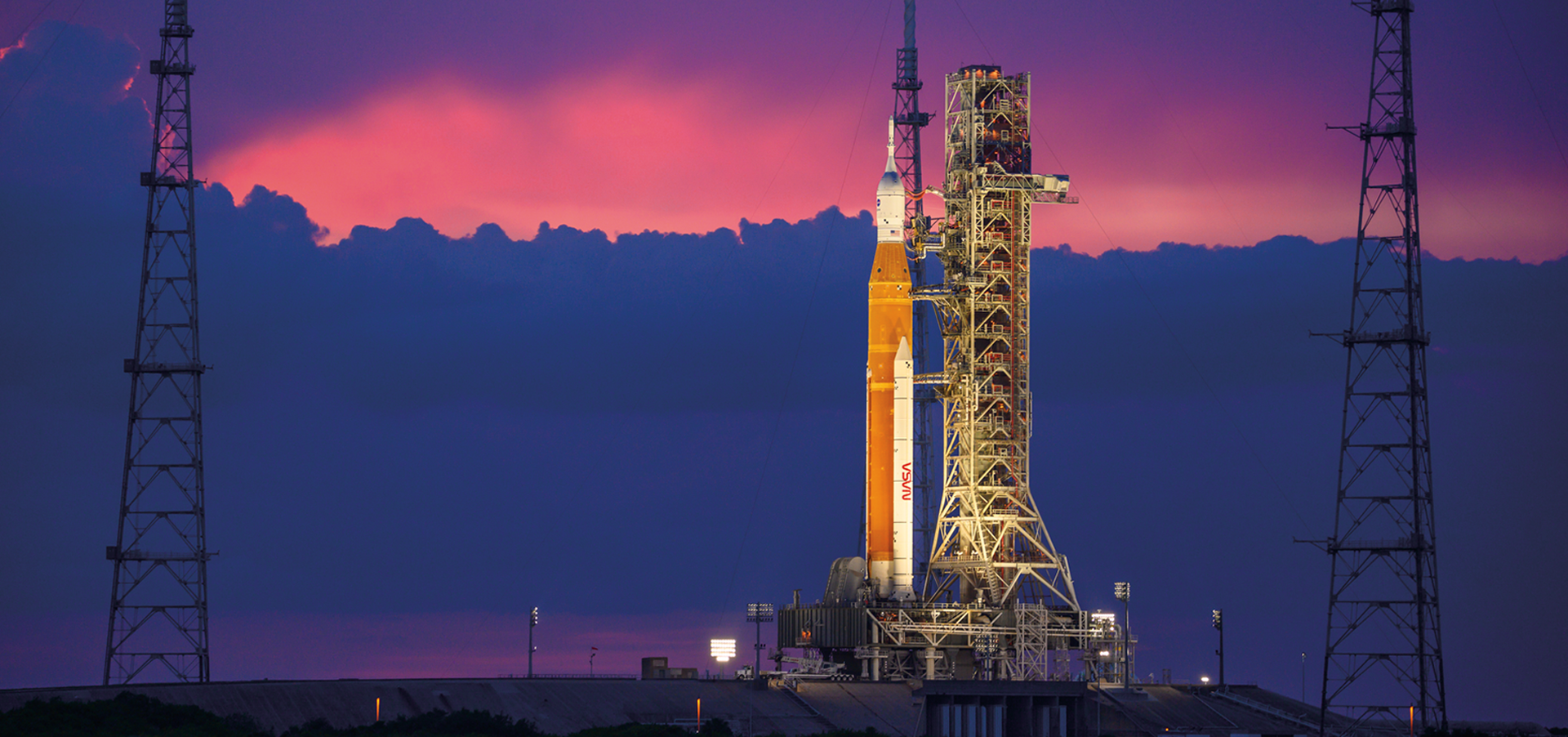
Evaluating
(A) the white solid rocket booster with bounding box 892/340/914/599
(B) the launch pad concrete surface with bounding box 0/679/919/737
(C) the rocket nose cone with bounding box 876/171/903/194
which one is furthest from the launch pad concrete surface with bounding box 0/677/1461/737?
(C) the rocket nose cone with bounding box 876/171/903/194

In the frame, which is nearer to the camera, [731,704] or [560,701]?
[560,701]

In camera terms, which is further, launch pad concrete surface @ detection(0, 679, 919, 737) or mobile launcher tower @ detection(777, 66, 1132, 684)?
mobile launcher tower @ detection(777, 66, 1132, 684)

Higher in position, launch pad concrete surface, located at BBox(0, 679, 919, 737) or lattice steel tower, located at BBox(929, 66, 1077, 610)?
lattice steel tower, located at BBox(929, 66, 1077, 610)

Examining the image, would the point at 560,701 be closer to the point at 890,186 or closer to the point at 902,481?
the point at 902,481

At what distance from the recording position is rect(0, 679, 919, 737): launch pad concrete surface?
83625mm

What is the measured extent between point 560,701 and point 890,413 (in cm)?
2430

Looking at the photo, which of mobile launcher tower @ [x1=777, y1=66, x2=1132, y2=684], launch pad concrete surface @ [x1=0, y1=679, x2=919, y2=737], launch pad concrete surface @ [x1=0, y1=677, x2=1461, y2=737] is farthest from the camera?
mobile launcher tower @ [x1=777, y1=66, x2=1132, y2=684]

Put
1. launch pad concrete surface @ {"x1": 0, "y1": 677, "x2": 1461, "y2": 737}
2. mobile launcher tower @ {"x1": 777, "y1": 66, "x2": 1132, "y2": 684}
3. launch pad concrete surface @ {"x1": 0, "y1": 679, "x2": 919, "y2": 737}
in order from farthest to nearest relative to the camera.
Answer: mobile launcher tower @ {"x1": 777, "y1": 66, "x2": 1132, "y2": 684} → launch pad concrete surface @ {"x1": 0, "y1": 677, "x2": 1461, "y2": 737} → launch pad concrete surface @ {"x1": 0, "y1": 679, "x2": 919, "y2": 737}

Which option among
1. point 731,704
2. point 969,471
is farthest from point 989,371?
point 731,704

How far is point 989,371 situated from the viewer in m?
108

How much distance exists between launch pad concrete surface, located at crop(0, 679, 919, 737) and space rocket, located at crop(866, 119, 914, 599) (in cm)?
727

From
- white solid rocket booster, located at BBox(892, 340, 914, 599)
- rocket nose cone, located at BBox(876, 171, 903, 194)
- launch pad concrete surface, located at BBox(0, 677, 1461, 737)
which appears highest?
rocket nose cone, located at BBox(876, 171, 903, 194)

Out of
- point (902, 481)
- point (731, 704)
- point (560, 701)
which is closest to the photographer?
point (560, 701)

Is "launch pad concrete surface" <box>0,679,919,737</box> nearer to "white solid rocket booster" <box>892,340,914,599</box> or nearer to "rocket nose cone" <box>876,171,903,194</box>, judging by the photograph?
"white solid rocket booster" <box>892,340,914,599</box>
